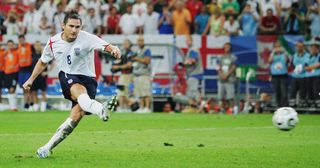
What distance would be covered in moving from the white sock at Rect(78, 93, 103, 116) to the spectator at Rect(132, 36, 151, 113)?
17.8 metres

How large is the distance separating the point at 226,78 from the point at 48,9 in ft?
26.1

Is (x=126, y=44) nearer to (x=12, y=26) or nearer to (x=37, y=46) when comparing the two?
(x=37, y=46)

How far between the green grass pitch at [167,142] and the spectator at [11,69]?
6.27m

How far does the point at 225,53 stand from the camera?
105ft

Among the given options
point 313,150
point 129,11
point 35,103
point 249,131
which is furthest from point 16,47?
point 313,150

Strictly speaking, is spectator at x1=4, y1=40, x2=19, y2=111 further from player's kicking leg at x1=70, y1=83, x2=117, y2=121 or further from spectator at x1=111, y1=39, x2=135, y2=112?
player's kicking leg at x1=70, y1=83, x2=117, y2=121

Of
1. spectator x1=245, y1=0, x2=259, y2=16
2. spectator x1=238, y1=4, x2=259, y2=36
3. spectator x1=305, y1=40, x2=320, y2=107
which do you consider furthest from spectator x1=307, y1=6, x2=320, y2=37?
spectator x1=245, y1=0, x2=259, y2=16

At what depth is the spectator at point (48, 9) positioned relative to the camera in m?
35.4

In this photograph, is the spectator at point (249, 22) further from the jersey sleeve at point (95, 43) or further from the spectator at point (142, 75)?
the jersey sleeve at point (95, 43)

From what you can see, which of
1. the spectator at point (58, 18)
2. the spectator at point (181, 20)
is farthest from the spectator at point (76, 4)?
the spectator at point (181, 20)

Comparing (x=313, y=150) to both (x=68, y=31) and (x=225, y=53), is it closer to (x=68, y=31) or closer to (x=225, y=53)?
(x=68, y=31)

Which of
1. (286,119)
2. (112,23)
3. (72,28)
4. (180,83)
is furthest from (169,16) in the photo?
(72,28)

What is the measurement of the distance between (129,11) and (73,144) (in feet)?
57.8

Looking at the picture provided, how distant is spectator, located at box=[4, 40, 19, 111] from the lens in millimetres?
33031
